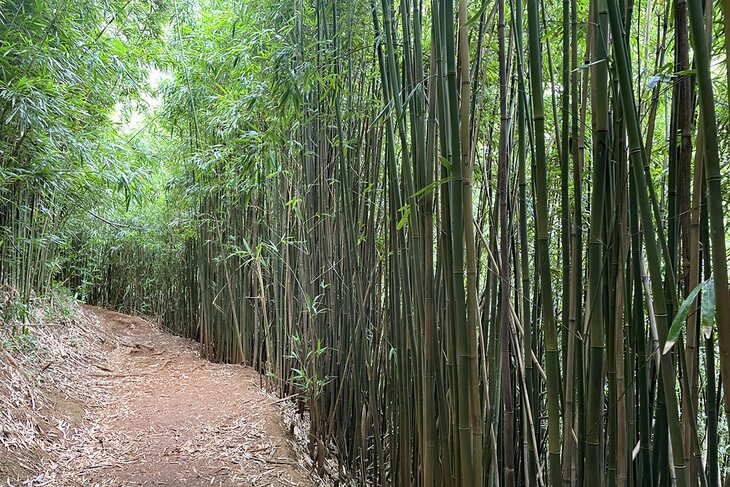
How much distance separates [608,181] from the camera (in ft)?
3.49

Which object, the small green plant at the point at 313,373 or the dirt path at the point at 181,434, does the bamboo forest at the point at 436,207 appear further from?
the dirt path at the point at 181,434

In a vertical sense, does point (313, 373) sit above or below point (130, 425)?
above

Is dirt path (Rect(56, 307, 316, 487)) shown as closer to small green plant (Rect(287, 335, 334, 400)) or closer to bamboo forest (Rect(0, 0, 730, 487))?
bamboo forest (Rect(0, 0, 730, 487))

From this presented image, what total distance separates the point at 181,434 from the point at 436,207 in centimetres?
218

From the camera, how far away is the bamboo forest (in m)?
0.96

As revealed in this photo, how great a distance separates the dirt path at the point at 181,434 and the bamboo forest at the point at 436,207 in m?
0.13

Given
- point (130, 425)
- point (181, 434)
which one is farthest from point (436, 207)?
point (130, 425)

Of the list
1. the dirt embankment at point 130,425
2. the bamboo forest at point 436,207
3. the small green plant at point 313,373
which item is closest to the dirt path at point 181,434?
the dirt embankment at point 130,425

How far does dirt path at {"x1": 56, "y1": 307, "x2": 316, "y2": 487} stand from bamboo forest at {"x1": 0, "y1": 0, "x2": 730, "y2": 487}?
13 centimetres

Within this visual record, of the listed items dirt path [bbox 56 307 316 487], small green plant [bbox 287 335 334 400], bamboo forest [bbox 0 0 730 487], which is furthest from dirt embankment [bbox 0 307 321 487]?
small green plant [bbox 287 335 334 400]

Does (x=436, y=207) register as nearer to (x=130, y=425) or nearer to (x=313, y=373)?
(x=313, y=373)

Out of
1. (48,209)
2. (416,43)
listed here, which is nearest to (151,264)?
(48,209)

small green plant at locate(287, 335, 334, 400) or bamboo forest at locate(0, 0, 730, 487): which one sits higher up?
bamboo forest at locate(0, 0, 730, 487)

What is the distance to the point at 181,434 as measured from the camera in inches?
116
